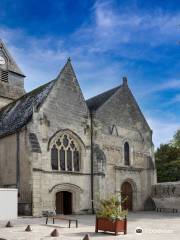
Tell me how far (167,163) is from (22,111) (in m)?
23.9

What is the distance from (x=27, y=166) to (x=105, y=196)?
8.13 m

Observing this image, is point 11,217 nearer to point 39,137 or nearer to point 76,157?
point 39,137

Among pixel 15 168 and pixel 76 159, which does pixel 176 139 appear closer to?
pixel 76 159

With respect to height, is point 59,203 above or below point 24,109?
below

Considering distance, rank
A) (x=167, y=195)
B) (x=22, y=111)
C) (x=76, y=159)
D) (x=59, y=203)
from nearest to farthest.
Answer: (x=59, y=203) < (x=22, y=111) < (x=76, y=159) < (x=167, y=195)

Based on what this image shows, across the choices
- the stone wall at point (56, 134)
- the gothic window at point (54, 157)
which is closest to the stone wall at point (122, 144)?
Result: the stone wall at point (56, 134)

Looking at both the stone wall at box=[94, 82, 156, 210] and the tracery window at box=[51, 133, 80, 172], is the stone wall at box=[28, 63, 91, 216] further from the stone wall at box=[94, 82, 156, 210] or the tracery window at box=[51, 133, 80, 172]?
the stone wall at box=[94, 82, 156, 210]

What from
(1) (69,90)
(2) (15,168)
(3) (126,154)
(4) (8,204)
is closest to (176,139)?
(3) (126,154)

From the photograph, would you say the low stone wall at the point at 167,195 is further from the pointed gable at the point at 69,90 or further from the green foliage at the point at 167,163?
the green foliage at the point at 167,163

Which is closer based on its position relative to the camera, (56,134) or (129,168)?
(56,134)

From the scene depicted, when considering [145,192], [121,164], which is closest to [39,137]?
[121,164]

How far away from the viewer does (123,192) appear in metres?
36.0

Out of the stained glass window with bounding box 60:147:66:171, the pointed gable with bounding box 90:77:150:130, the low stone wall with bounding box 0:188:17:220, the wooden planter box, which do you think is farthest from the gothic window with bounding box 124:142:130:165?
the wooden planter box

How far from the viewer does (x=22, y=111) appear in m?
32.1
